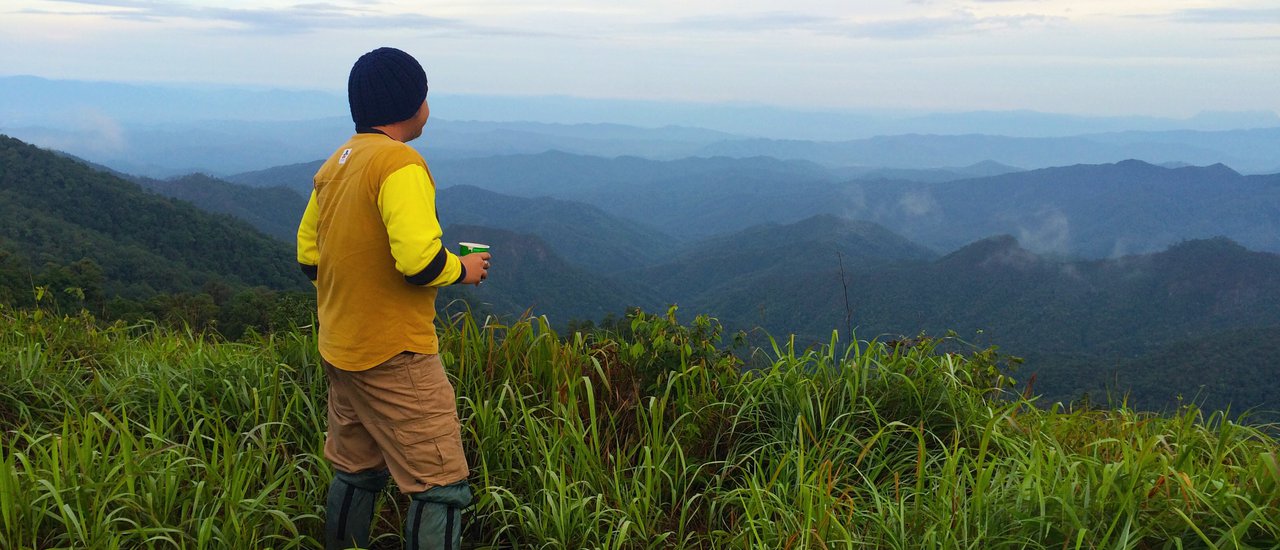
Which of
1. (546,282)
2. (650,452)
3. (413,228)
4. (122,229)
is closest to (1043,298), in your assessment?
(546,282)

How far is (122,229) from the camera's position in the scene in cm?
6744

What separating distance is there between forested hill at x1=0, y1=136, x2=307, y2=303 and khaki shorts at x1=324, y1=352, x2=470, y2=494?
55.7 m

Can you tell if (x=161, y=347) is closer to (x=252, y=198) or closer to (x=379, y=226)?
(x=379, y=226)

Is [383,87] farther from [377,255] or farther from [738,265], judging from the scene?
[738,265]

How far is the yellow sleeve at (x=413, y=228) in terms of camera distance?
8.26ft

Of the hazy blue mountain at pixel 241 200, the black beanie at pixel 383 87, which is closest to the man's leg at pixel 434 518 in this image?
the black beanie at pixel 383 87

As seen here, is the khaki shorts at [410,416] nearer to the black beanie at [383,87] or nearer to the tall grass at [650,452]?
the tall grass at [650,452]

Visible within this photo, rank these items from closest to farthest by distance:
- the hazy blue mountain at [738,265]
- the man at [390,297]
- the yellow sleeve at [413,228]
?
the yellow sleeve at [413,228]
the man at [390,297]
the hazy blue mountain at [738,265]

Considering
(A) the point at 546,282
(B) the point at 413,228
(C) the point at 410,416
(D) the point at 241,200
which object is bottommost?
(A) the point at 546,282

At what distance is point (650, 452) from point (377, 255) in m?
1.63

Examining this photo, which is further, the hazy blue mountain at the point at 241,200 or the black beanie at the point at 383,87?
the hazy blue mountain at the point at 241,200

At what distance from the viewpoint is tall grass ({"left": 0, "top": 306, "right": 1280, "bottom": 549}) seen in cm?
292

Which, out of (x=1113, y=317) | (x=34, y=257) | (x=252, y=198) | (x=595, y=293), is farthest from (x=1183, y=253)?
(x=252, y=198)

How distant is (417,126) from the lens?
2918 millimetres
